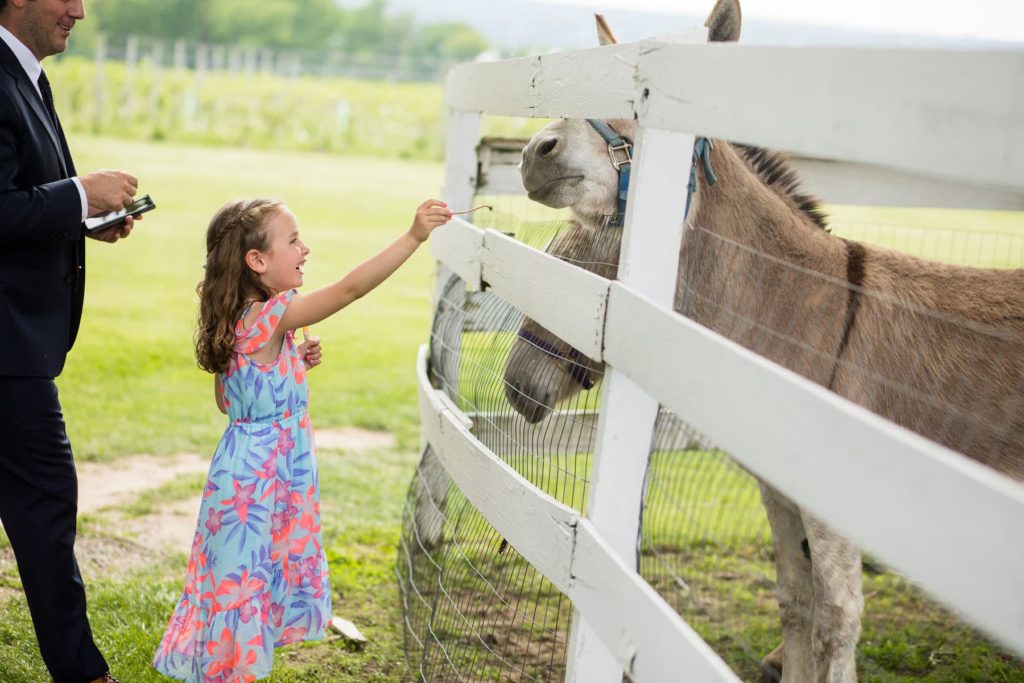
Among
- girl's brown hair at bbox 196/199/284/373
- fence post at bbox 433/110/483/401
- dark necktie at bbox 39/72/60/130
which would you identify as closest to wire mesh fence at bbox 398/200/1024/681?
fence post at bbox 433/110/483/401

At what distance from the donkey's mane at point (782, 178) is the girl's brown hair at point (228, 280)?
1579mm

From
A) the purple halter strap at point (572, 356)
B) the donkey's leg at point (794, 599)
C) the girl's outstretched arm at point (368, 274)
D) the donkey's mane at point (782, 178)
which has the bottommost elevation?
the donkey's leg at point (794, 599)

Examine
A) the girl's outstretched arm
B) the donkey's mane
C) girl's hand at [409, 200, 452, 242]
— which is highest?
the donkey's mane

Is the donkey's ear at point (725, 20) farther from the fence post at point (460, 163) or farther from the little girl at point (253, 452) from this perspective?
the fence post at point (460, 163)

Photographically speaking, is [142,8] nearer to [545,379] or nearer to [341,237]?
[341,237]

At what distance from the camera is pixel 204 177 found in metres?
21.8

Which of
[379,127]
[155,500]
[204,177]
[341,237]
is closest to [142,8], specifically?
[379,127]

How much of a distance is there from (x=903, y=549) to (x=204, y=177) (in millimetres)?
22188

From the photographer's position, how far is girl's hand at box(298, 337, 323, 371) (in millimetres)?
3432

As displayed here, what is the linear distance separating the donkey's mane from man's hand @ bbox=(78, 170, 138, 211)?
1.97m

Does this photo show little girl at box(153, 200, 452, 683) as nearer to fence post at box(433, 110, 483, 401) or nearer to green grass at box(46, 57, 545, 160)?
fence post at box(433, 110, 483, 401)

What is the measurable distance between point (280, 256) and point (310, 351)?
19.0 inches

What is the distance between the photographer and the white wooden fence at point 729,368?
1152 millimetres

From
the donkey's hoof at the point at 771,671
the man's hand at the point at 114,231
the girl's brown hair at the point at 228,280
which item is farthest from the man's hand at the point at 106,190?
the donkey's hoof at the point at 771,671
